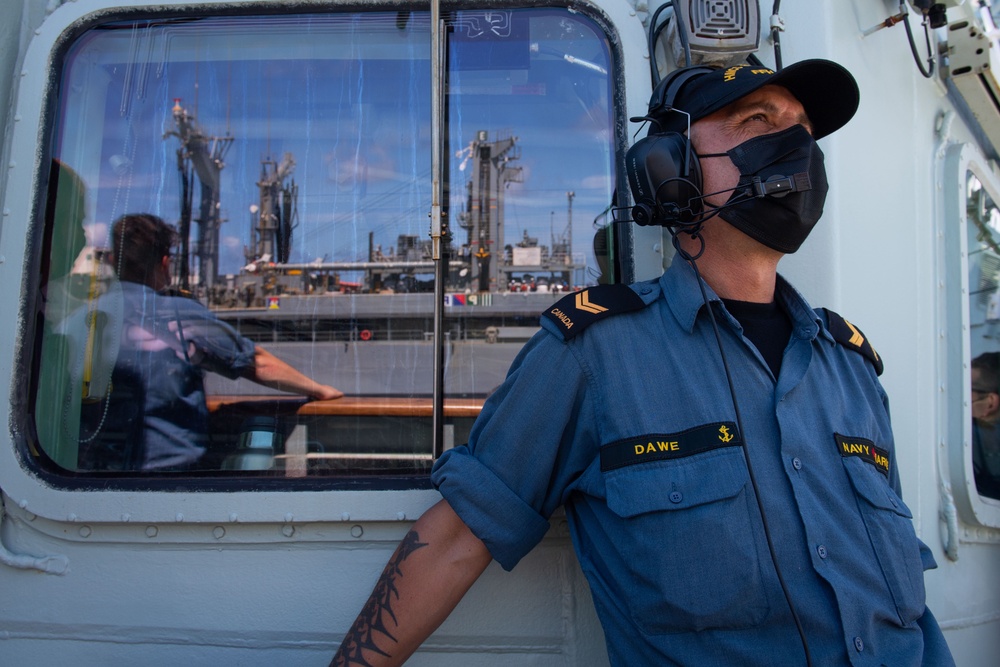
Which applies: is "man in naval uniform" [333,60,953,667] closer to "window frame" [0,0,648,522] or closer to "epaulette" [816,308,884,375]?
"epaulette" [816,308,884,375]

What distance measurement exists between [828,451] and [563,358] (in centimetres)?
52

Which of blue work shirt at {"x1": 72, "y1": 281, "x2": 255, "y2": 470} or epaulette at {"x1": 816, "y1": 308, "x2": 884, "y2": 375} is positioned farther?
blue work shirt at {"x1": 72, "y1": 281, "x2": 255, "y2": 470}

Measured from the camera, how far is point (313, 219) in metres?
1.90

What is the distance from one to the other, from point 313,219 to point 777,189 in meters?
1.21

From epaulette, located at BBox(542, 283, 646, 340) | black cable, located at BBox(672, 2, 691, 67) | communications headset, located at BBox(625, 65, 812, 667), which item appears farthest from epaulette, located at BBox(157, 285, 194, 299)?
black cable, located at BBox(672, 2, 691, 67)

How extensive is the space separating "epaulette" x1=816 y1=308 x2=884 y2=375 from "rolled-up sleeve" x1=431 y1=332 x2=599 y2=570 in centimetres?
60

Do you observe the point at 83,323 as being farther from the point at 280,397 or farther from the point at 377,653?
the point at 377,653

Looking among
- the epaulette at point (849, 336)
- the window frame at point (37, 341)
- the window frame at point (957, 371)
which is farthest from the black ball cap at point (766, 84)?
the window frame at point (957, 371)

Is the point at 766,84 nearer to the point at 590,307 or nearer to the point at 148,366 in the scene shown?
the point at 590,307

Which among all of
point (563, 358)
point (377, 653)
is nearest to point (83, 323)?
Result: point (377, 653)

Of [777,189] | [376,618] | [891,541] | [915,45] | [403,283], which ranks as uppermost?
[915,45]

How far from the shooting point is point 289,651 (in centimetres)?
152

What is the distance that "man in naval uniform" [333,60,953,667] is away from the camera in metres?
1.14

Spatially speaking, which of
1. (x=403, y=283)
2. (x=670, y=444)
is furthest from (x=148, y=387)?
(x=670, y=444)
